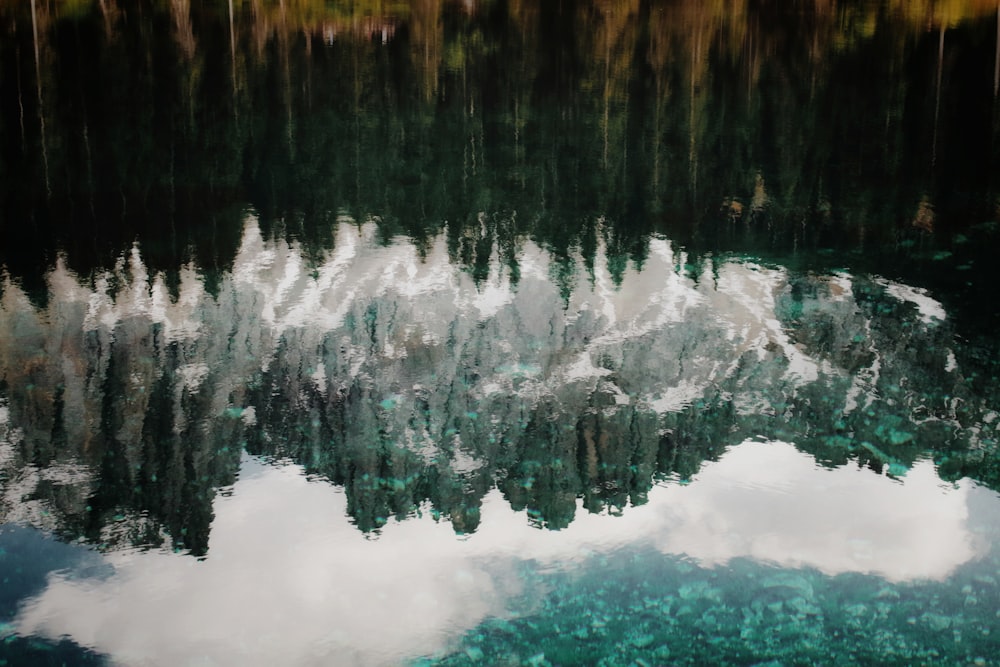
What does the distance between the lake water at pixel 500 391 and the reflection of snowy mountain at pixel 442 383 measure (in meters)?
0.03

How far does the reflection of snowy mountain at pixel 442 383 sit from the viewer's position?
627 cm

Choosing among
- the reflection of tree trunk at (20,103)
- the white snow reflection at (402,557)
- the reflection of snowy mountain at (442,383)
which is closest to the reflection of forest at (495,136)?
the reflection of tree trunk at (20,103)

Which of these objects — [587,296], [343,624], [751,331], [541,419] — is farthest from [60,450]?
[751,331]

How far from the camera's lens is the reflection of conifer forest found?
6500 mm

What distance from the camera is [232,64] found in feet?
68.2

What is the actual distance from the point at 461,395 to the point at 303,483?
4.81 ft

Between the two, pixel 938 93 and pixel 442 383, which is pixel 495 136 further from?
pixel 442 383

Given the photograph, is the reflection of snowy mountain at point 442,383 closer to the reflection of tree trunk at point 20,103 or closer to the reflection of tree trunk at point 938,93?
the reflection of tree trunk at point 938,93

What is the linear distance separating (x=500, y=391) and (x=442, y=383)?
446mm

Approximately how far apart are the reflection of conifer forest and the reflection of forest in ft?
0.25

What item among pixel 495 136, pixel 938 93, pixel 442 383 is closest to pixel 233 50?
pixel 495 136

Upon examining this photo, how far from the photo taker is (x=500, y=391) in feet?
24.0

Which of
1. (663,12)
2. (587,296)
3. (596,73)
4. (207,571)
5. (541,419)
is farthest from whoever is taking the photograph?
(663,12)

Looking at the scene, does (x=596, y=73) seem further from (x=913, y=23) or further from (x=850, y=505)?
(x=850, y=505)
